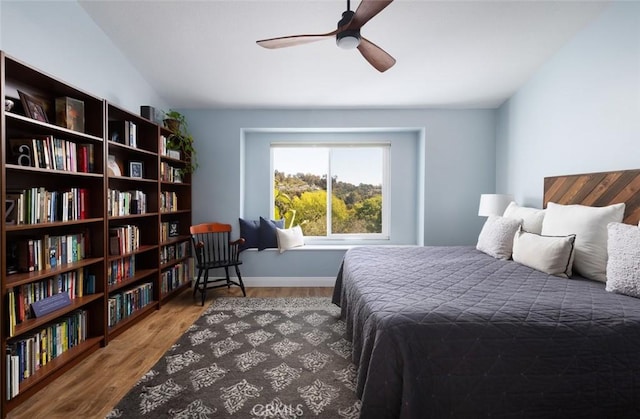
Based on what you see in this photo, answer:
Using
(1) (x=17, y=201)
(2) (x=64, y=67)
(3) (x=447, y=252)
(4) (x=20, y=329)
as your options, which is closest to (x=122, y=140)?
(2) (x=64, y=67)

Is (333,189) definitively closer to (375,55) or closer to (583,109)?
(375,55)

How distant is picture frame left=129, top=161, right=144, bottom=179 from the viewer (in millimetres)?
2895

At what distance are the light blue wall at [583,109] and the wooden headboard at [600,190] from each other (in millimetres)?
81

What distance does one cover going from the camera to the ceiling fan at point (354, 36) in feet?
5.32

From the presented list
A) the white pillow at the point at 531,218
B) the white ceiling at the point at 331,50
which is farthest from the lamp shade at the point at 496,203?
the white ceiling at the point at 331,50

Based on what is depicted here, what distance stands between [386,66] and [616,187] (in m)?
1.87

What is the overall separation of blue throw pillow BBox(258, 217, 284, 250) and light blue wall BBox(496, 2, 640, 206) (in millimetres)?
3026

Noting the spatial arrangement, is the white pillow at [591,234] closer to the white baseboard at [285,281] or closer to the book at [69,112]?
the white baseboard at [285,281]

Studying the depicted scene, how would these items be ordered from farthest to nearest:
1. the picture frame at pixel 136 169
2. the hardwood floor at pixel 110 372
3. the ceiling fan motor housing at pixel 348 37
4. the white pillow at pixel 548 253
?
the picture frame at pixel 136 169 → the white pillow at pixel 548 253 → the ceiling fan motor housing at pixel 348 37 → the hardwood floor at pixel 110 372

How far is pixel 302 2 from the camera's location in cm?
226

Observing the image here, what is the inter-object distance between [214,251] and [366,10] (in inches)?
120

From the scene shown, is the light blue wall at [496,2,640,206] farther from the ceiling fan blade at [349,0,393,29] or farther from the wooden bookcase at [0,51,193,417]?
the wooden bookcase at [0,51,193,417]

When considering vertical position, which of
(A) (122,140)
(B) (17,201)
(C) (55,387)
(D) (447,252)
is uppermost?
(A) (122,140)

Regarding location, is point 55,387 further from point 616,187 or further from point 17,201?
point 616,187
